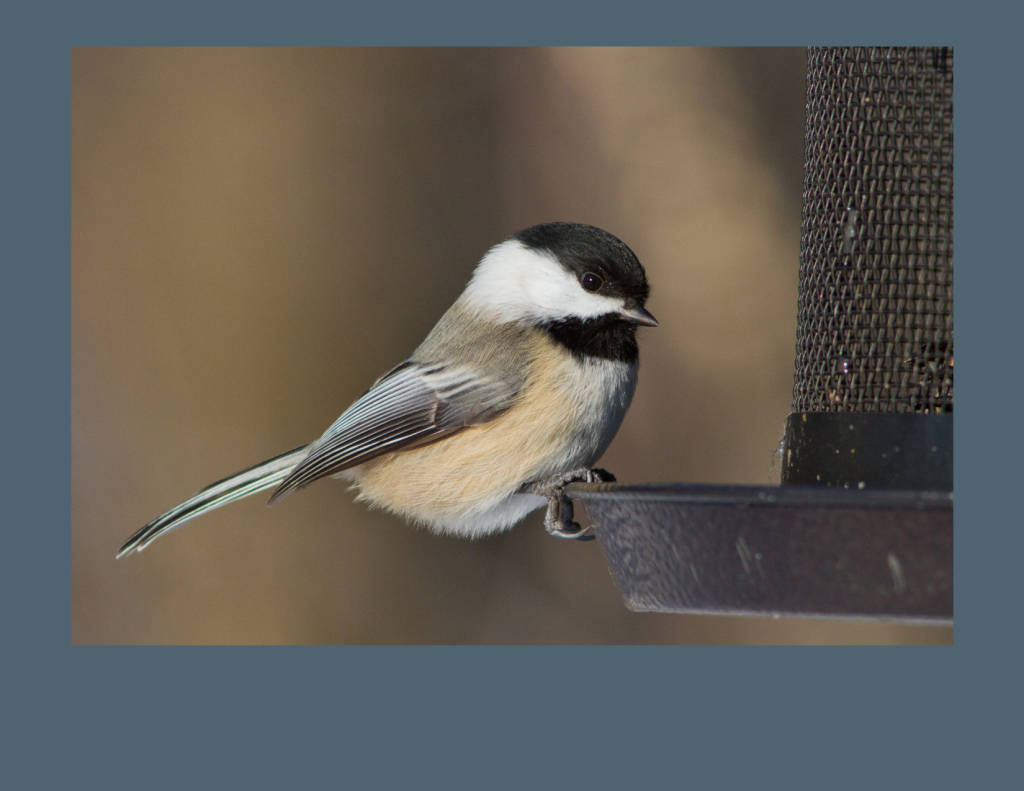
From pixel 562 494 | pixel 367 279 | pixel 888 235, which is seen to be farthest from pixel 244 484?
pixel 367 279

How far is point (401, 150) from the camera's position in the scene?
4406 mm

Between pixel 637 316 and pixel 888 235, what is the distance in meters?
0.57

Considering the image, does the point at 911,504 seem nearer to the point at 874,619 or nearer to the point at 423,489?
the point at 874,619

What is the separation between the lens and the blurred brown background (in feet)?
13.4

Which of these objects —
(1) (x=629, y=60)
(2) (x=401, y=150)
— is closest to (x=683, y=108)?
(1) (x=629, y=60)

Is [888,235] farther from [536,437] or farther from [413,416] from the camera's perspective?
[413,416]

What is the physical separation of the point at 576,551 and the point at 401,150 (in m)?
1.90

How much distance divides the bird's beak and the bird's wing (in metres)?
0.29

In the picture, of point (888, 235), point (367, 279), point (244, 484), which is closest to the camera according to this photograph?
point (888, 235)

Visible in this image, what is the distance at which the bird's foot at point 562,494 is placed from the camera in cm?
212

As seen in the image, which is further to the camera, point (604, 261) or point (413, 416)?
point (413, 416)

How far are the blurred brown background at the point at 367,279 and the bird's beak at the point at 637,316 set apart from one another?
6.40ft

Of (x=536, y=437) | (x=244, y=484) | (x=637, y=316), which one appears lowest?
(x=244, y=484)

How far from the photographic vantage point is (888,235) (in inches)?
77.8
